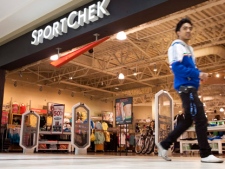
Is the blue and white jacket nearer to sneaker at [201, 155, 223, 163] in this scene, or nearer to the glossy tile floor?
sneaker at [201, 155, 223, 163]

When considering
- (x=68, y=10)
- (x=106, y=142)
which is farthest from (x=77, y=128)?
(x=106, y=142)

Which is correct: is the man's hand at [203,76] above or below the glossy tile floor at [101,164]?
above

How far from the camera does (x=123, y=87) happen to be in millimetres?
20281

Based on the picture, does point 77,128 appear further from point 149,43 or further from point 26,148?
point 149,43

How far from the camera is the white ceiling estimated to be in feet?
20.9

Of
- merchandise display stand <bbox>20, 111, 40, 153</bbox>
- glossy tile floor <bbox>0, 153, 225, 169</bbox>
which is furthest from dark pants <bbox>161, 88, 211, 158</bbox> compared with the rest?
merchandise display stand <bbox>20, 111, 40, 153</bbox>

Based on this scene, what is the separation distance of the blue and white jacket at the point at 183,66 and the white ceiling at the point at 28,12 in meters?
3.52

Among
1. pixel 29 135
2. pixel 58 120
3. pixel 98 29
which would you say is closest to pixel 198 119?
pixel 98 29

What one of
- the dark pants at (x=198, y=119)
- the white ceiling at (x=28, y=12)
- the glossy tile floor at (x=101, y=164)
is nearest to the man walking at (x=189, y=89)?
the dark pants at (x=198, y=119)

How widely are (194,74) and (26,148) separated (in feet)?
26.5

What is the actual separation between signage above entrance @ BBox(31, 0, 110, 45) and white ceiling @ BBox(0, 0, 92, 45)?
238 millimetres

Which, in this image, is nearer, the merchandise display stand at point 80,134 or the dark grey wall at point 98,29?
the dark grey wall at point 98,29

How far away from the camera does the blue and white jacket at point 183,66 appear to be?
9.73ft

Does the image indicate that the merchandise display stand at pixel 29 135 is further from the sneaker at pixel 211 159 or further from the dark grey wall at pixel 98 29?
the sneaker at pixel 211 159
